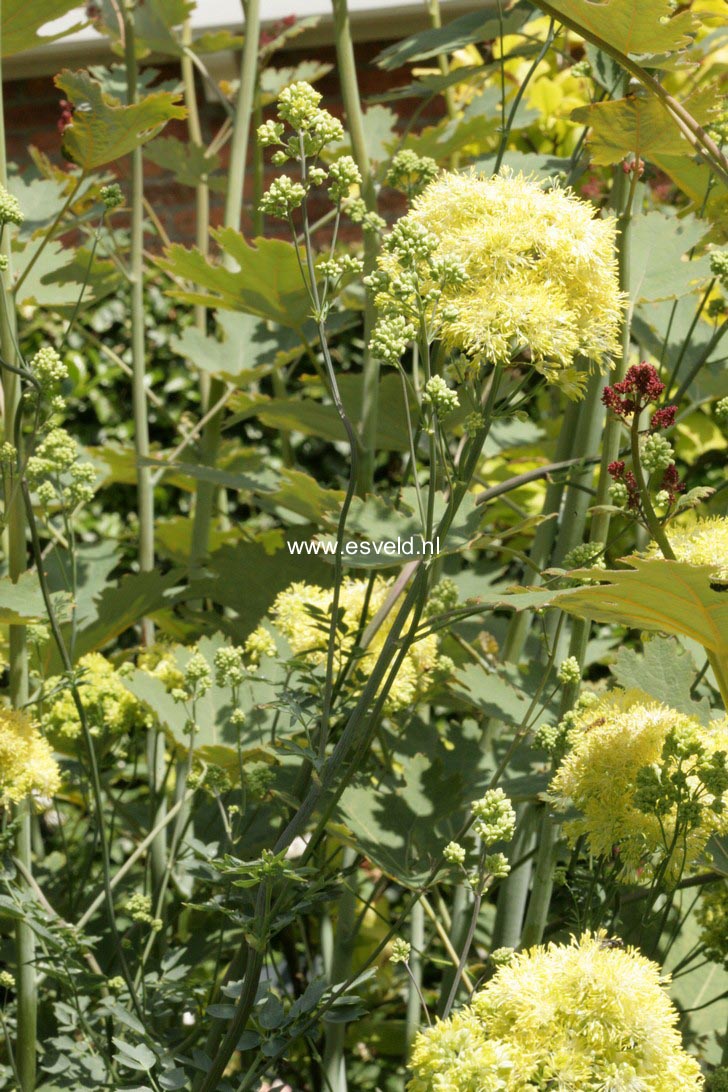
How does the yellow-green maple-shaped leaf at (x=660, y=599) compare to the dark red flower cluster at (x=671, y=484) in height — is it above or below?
below

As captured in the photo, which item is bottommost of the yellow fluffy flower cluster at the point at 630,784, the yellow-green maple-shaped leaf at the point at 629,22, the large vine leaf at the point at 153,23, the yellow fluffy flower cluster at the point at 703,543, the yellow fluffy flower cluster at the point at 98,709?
the yellow fluffy flower cluster at the point at 98,709

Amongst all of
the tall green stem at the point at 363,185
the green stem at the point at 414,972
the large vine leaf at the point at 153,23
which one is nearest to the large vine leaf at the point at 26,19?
the tall green stem at the point at 363,185

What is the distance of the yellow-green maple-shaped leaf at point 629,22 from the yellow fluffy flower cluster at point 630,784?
0.74 meters

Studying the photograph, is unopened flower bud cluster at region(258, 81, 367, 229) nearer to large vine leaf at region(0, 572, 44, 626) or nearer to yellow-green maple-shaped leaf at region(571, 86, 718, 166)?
yellow-green maple-shaped leaf at region(571, 86, 718, 166)

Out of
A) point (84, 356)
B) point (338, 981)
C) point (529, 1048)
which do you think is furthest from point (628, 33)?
point (84, 356)

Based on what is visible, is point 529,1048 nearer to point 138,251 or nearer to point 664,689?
point 664,689

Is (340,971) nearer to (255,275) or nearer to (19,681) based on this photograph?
(19,681)

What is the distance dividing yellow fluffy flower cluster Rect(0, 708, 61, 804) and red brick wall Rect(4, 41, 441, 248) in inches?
166

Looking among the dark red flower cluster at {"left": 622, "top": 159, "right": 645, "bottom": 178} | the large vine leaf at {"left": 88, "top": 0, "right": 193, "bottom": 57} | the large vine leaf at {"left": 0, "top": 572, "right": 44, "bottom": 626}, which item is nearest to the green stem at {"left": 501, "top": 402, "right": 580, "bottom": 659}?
the dark red flower cluster at {"left": 622, "top": 159, "right": 645, "bottom": 178}

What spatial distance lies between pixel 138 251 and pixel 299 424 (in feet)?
1.53

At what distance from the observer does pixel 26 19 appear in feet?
5.79

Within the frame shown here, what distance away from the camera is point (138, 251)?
2186mm

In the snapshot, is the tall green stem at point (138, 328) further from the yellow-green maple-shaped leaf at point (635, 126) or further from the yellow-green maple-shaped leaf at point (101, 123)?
the yellow-green maple-shaped leaf at point (635, 126)

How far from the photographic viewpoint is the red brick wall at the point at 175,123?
5449 mm
